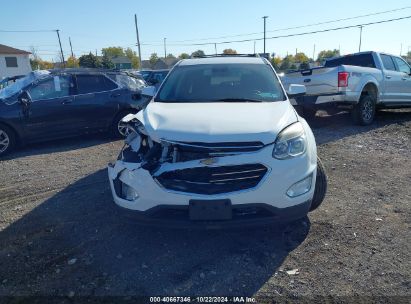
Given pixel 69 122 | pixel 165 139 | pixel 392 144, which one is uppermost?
pixel 165 139

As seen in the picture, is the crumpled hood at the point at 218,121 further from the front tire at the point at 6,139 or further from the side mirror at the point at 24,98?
the front tire at the point at 6,139

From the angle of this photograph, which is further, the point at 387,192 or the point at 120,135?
the point at 120,135

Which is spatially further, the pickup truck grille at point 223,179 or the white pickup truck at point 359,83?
the white pickup truck at point 359,83

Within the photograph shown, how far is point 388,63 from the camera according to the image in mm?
9578

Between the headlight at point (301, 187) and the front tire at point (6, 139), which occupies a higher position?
the headlight at point (301, 187)

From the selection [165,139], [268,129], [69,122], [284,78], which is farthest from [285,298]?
[284,78]

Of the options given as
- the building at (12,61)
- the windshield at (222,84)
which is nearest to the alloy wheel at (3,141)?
the windshield at (222,84)

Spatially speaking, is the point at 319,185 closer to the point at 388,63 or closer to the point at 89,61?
the point at 388,63

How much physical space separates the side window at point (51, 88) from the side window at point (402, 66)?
883 centimetres

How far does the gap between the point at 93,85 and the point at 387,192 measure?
636cm

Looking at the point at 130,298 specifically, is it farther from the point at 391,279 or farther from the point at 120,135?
the point at 120,135

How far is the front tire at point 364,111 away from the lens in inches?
336

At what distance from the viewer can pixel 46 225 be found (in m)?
3.89

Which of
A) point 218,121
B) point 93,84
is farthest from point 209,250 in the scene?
point 93,84
